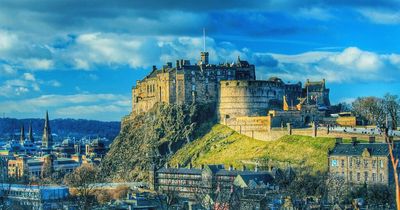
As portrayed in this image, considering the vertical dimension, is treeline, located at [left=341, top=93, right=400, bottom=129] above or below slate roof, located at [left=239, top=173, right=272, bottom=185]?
above

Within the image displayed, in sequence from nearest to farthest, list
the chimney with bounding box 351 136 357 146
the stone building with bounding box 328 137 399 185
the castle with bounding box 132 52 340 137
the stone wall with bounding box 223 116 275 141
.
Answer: the stone building with bounding box 328 137 399 185
the chimney with bounding box 351 136 357 146
the stone wall with bounding box 223 116 275 141
the castle with bounding box 132 52 340 137

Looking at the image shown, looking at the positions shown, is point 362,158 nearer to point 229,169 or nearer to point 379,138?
point 379,138

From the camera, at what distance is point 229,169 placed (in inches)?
3501

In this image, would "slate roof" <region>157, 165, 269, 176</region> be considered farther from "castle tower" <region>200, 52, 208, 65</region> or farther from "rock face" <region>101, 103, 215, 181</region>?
"castle tower" <region>200, 52, 208, 65</region>

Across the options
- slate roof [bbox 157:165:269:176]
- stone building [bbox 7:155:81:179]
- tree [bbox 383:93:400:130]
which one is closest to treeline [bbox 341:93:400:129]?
tree [bbox 383:93:400:130]

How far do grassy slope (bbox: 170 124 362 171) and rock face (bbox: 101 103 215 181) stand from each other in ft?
8.75

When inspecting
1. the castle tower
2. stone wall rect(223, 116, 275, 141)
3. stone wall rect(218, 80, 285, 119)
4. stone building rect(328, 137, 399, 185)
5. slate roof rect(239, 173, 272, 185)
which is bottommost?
slate roof rect(239, 173, 272, 185)

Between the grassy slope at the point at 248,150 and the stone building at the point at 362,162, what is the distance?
2.94 meters

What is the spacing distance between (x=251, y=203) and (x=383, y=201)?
42.8 ft

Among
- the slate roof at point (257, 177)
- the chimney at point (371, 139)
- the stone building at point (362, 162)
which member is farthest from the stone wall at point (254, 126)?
the chimney at point (371, 139)

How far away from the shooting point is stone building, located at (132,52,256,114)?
11506 centimetres

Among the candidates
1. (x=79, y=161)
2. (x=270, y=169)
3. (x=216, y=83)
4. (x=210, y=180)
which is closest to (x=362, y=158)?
(x=270, y=169)

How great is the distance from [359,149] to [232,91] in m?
38.0

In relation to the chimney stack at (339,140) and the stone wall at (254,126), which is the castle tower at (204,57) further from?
the chimney stack at (339,140)
